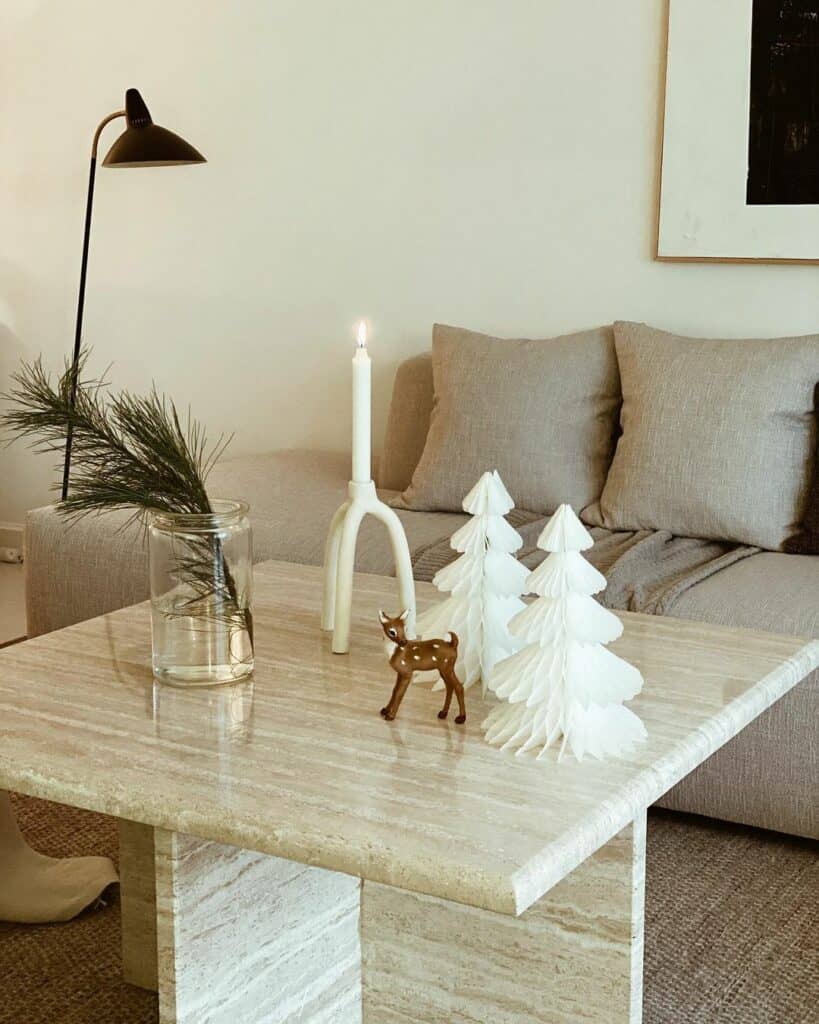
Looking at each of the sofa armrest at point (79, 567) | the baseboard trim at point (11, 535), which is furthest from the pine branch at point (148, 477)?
the baseboard trim at point (11, 535)

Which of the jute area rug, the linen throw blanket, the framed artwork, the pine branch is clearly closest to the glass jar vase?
the pine branch

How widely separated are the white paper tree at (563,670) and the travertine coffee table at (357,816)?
38 mm

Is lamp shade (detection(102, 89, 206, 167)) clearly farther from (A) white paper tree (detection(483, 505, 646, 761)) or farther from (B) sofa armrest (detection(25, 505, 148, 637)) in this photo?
(A) white paper tree (detection(483, 505, 646, 761))

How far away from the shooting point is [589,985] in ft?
4.83

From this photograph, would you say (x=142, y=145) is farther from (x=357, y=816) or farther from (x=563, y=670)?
(x=357, y=816)

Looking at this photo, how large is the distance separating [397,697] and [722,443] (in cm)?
143

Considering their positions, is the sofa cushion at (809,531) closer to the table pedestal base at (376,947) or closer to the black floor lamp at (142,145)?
the table pedestal base at (376,947)

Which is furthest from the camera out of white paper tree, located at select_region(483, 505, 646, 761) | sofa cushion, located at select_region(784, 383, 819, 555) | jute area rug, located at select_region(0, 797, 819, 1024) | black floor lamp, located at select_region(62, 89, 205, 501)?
black floor lamp, located at select_region(62, 89, 205, 501)

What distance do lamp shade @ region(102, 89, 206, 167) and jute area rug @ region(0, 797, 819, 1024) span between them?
1.67 metres

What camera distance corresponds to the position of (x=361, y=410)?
1599 millimetres

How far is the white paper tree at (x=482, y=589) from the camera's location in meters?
1.53

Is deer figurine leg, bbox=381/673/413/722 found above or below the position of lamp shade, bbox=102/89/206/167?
below

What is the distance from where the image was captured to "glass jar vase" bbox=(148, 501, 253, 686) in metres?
1.51

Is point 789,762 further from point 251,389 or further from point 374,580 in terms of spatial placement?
point 251,389
